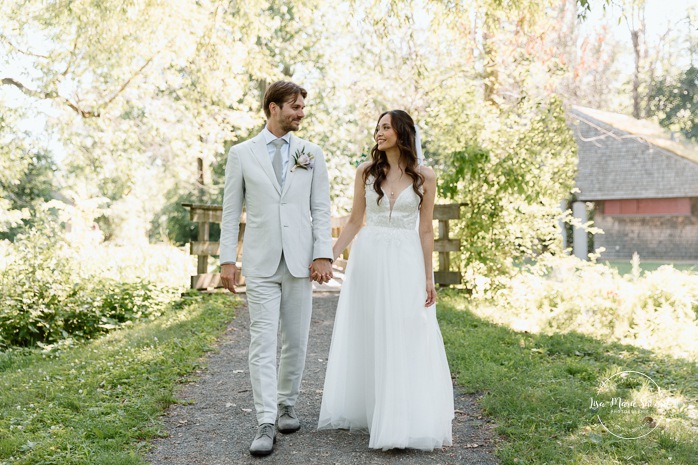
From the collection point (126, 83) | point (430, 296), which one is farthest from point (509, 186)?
point (126, 83)

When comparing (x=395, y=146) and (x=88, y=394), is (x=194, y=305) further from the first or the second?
(x=395, y=146)

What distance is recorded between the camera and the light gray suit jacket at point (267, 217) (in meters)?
4.19

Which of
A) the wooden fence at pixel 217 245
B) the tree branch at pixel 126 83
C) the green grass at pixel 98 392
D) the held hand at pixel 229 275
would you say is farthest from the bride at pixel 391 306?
the tree branch at pixel 126 83

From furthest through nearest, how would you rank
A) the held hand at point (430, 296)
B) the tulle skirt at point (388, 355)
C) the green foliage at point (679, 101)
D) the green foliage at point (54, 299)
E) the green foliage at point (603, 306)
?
the green foliage at point (679, 101) < the green foliage at point (54, 299) < the green foliage at point (603, 306) < the held hand at point (430, 296) < the tulle skirt at point (388, 355)

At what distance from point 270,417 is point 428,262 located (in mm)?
1366

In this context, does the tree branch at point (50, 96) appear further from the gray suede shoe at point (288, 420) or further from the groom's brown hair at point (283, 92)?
the gray suede shoe at point (288, 420)

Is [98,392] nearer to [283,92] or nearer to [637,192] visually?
[283,92]

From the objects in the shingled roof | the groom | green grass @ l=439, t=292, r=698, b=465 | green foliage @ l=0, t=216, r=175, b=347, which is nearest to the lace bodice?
the groom

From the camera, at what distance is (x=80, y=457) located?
3.87 meters

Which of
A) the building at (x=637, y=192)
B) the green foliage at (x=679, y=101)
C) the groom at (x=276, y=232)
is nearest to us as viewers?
the groom at (x=276, y=232)

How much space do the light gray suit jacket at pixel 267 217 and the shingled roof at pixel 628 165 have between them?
22470 millimetres

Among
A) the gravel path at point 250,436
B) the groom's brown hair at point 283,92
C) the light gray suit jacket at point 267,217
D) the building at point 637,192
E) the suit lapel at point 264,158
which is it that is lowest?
the gravel path at point 250,436

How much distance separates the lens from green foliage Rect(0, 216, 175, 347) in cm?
861

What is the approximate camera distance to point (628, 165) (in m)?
26.5
